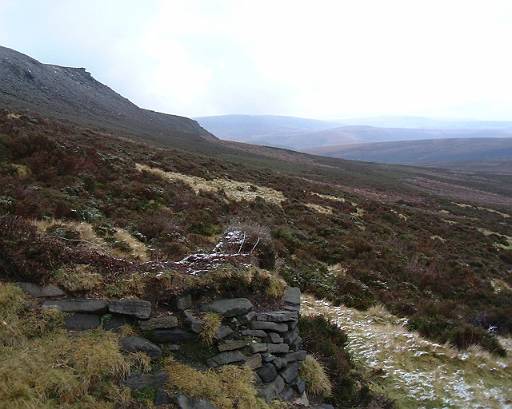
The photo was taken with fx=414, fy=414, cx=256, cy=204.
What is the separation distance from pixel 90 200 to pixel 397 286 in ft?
40.9

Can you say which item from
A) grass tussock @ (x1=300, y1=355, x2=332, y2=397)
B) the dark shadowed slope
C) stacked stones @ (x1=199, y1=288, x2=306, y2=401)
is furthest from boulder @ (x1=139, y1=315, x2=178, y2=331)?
the dark shadowed slope

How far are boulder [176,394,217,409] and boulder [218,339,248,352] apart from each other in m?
1.08

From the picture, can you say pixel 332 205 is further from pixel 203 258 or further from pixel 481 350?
pixel 203 258

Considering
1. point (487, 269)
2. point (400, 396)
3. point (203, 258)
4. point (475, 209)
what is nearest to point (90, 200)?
point (203, 258)

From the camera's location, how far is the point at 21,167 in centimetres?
1585

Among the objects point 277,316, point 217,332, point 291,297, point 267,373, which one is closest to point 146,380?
point 217,332

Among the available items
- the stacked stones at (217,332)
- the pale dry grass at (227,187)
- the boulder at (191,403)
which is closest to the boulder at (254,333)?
the stacked stones at (217,332)

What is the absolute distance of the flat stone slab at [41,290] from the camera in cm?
684

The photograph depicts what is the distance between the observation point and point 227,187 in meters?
28.3

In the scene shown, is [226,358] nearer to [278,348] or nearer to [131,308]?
[278,348]

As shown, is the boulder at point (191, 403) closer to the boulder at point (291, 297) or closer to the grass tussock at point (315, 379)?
the grass tussock at point (315, 379)

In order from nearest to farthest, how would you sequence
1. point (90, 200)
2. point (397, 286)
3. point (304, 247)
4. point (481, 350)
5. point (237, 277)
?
point (237, 277)
point (481, 350)
point (90, 200)
point (397, 286)
point (304, 247)

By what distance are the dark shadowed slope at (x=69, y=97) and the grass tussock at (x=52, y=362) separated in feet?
273

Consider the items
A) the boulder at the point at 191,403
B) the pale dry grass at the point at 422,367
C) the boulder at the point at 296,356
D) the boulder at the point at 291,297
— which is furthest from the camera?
the pale dry grass at the point at 422,367
